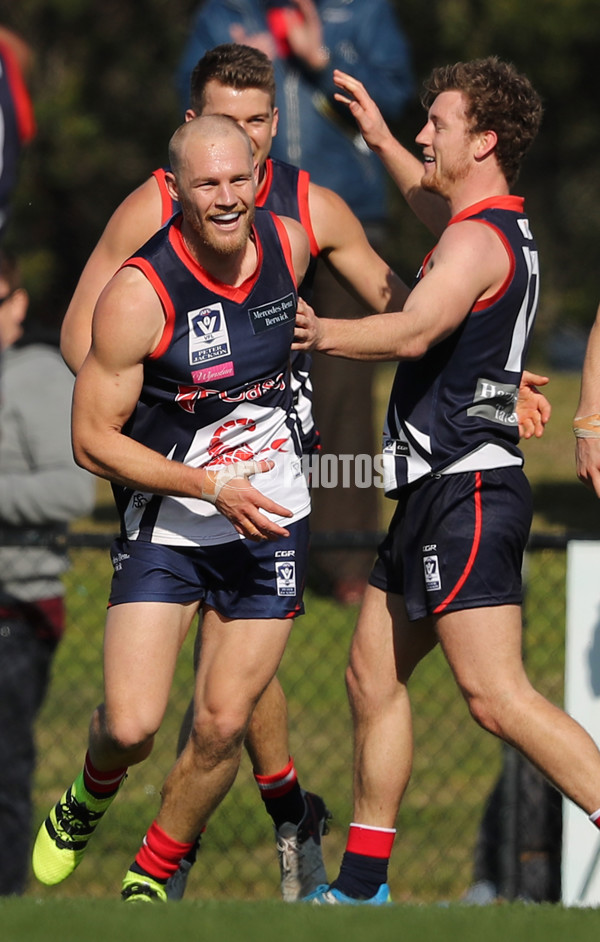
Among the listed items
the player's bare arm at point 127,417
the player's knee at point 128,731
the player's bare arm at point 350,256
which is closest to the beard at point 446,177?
the player's bare arm at point 350,256

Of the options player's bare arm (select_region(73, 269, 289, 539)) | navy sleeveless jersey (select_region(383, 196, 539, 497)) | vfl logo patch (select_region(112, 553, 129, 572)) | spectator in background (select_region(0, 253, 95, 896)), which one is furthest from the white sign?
spectator in background (select_region(0, 253, 95, 896))

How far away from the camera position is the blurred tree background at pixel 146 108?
1705 cm

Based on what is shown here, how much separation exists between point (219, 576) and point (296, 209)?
4.08 ft

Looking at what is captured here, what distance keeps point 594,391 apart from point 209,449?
126 centimetres

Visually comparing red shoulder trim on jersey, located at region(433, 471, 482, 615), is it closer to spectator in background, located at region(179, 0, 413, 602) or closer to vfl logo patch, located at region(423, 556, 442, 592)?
vfl logo patch, located at region(423, 556, 442, 592)

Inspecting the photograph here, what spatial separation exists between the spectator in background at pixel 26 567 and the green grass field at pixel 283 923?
260 cm

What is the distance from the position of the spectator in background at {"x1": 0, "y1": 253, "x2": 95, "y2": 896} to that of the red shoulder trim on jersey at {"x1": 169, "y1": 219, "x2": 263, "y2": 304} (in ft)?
6.85

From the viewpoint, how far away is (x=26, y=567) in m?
6.32

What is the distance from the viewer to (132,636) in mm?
4516

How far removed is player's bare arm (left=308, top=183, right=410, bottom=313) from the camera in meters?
4.95

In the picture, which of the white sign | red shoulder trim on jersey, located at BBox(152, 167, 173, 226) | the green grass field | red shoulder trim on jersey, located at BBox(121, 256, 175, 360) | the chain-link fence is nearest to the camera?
the green grass field

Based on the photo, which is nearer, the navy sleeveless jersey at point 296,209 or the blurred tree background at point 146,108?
the navy sleeveless jersey at point 296,209

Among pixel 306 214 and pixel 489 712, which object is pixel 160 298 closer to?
pixel 306 214

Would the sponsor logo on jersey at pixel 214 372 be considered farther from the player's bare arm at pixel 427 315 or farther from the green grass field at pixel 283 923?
the green grass field at pixel 283 923
